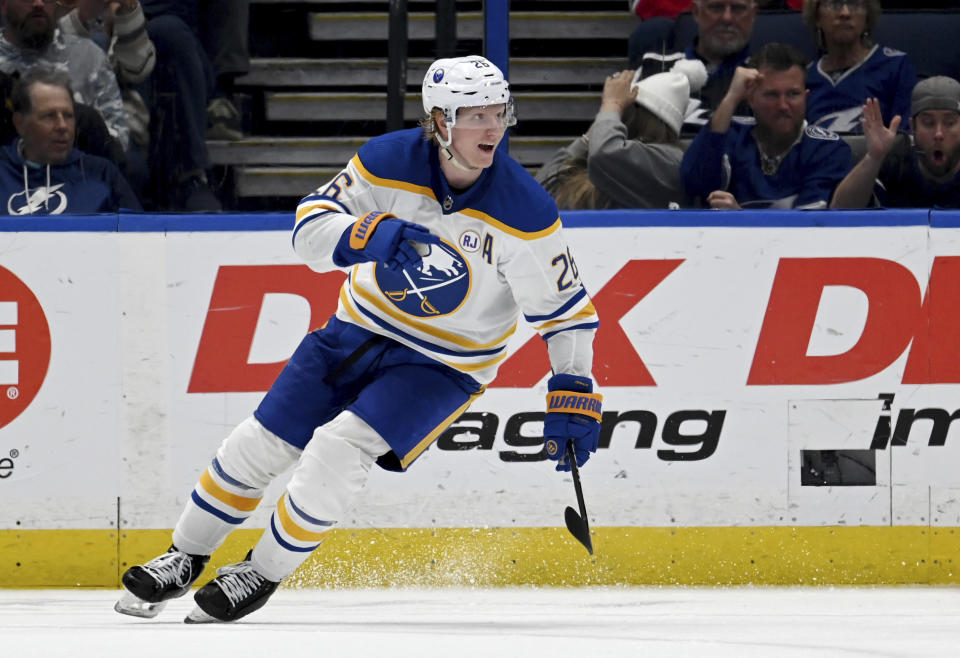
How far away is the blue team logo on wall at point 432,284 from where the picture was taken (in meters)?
3.38

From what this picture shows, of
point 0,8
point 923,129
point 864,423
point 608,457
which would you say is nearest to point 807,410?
point 864,423

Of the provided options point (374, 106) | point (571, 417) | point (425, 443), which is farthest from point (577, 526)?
point (374, 106)

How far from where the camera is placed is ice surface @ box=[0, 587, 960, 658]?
306cm

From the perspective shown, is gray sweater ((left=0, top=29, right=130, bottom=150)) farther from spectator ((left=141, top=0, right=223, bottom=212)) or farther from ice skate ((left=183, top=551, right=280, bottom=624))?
ice skate ((left=183, top=551, right=280, bottom=624))

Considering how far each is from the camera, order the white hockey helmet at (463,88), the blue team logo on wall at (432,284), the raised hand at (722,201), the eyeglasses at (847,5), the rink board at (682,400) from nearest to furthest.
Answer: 1. the white hockey helmet at (463,88)
2. the blue team logo on wall at (432,284)
3. the rink board at (682,400)
4. the raised hand at (722,201)
5. the eyeglasses at (847,5)

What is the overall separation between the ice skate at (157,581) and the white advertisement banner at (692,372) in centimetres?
94

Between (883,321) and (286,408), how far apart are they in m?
2.02

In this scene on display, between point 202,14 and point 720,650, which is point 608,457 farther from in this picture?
point 202,14

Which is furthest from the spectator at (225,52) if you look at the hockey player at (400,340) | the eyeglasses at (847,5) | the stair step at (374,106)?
the eyeglasses at (847,5)

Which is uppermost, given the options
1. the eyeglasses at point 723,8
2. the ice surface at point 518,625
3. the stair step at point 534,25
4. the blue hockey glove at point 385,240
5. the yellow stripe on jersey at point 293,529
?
the eyeglasses at point 723,8

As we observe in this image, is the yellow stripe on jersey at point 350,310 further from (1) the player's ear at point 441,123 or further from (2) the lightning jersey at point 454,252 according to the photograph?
(1) the player's ear at point 441,123

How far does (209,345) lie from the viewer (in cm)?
438

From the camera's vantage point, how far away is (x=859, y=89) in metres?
4.64

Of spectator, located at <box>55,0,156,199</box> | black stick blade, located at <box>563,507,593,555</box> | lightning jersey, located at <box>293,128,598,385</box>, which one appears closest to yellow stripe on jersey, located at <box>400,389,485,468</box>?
lightning jersey, located at <box>293,128,598,385</box>
